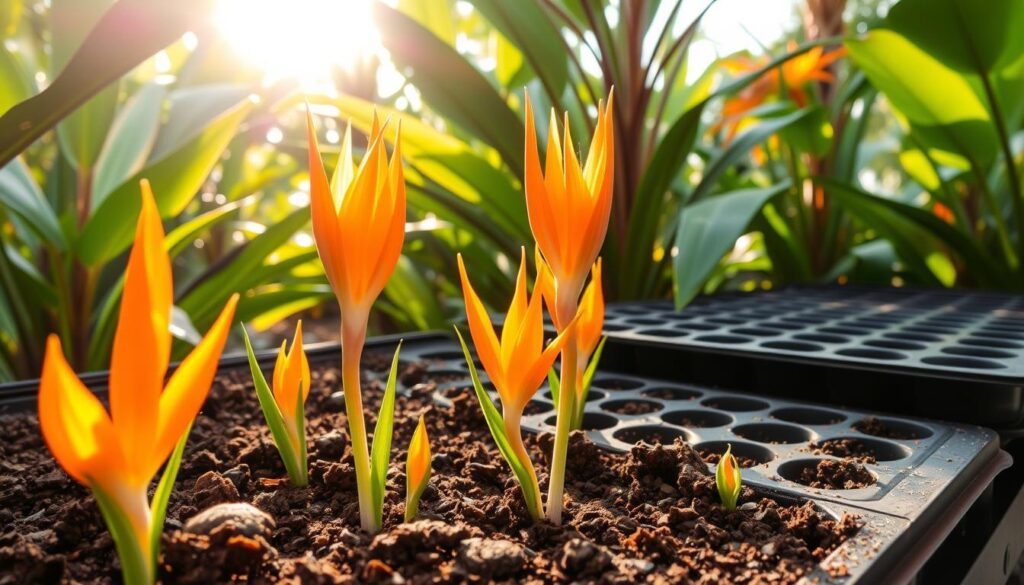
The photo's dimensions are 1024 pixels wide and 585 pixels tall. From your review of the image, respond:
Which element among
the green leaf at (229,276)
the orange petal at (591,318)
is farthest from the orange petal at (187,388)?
the green leaf at (229,276)

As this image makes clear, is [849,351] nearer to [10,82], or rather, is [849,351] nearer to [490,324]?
[490,324]

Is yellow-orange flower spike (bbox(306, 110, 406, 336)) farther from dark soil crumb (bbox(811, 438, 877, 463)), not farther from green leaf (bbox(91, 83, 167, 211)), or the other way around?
green leaf (bbox(91, 83, 167, 211))

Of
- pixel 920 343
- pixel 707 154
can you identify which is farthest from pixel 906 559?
pixel 707 154

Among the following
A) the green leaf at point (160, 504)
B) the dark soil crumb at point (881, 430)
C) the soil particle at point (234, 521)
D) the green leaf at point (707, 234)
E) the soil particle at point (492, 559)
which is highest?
the green leaf at point (707, 234)

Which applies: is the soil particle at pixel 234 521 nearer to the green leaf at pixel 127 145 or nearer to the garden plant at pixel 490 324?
the garden plant at pixel 490 324

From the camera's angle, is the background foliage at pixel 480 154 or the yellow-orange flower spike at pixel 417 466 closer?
the yellow-orange flower spike at pixel 417 466

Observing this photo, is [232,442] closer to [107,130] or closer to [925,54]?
[107,130]
